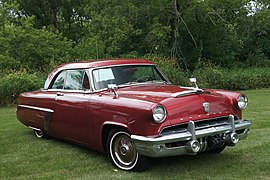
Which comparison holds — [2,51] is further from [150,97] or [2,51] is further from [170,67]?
[150,97]

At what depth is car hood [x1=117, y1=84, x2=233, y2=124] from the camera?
477cm

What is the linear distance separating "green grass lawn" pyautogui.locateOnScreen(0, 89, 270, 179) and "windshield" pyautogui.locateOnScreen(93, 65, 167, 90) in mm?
1162

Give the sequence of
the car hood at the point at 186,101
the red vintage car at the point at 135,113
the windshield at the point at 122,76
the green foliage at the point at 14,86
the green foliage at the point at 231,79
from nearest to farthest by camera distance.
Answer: the red vintage car at the point at 135,113, the car hood at the point at 186,101, the windshield at the point at 122,76, the green foliage at the point at 14,86, the green foliage at the point at 231,79

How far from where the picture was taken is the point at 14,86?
13.4 metres

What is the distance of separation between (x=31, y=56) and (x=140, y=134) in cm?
1840

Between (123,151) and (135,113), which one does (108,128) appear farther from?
(135,113)

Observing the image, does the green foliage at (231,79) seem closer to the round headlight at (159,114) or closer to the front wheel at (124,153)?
the front wheel at (124,153)

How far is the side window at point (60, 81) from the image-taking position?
264 inches

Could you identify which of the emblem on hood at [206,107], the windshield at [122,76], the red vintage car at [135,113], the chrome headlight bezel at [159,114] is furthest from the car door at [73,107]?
the emblem on hood at [206,107]

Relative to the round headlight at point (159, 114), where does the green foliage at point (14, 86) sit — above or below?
below

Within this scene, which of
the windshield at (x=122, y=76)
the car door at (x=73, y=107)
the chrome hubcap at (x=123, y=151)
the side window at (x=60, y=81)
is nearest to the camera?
the chrome hubcap at (x=123, y=151)

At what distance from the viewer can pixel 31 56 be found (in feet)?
71.9

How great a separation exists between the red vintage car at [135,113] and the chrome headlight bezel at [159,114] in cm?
1

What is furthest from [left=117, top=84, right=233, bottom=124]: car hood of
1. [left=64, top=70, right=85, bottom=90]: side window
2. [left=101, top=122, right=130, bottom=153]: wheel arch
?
[left=64, top=70, right=85, bottom=90]: side window
